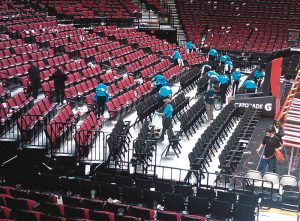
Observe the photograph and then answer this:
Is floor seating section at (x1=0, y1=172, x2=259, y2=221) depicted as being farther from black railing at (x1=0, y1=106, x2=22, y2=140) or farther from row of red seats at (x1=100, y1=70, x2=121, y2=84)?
row of red seats at (x1=100, y1=70, x2=121, y2=84)

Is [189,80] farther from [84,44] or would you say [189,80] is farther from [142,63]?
[84,44]

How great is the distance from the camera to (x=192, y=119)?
1484 cm

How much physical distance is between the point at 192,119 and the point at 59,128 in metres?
4.49

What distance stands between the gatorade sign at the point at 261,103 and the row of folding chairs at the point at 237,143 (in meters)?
0.22

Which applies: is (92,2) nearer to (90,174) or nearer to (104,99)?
(104,99)

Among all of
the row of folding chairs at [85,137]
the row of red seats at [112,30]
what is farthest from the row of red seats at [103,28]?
the row of folding chairs at [85,137]

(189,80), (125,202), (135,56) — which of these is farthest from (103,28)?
(125,202)

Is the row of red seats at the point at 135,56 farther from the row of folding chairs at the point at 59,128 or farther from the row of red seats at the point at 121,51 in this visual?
the row of folding chairs at the point at 59,128

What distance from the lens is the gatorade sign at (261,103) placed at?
56.3 ft

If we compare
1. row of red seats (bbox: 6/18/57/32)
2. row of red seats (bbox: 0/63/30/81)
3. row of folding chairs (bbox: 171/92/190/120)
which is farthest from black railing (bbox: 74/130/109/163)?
row of red seats (bbox: 6/18/57/32)

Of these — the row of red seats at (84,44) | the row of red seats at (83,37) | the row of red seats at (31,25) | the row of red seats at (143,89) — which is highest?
the row of red seats at (31,25)

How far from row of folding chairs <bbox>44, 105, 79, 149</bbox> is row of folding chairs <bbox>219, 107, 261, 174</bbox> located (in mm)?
3795

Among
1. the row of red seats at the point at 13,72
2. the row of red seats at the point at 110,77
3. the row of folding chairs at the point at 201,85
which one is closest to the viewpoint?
the row of red seats at the point at 13,72

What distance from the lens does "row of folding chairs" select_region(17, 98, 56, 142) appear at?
39.2 feet
